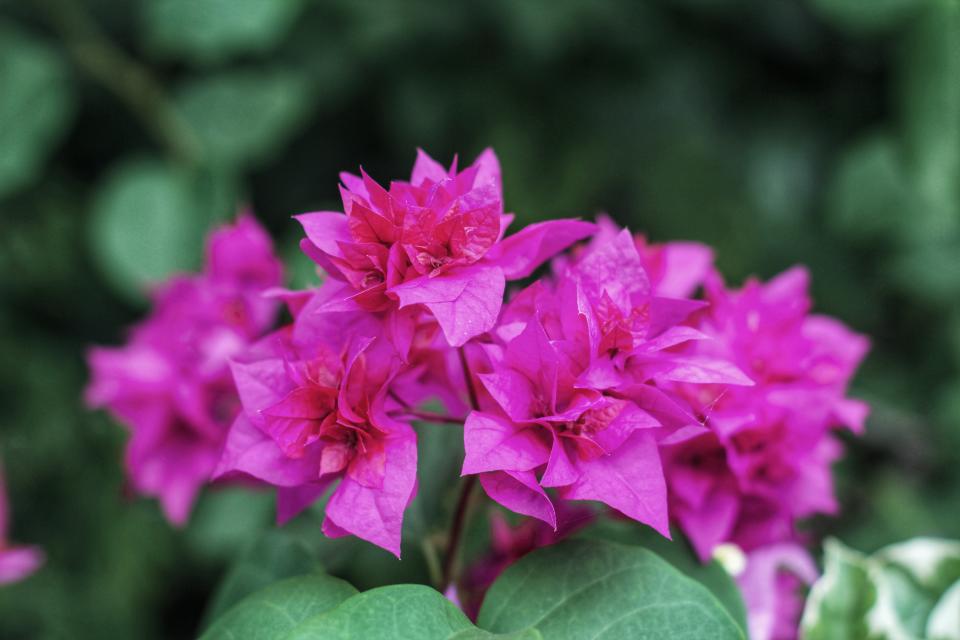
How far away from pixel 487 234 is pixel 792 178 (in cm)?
131

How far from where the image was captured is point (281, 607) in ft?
1.64

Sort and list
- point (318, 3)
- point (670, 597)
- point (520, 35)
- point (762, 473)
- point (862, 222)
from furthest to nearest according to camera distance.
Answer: point (318, 3)
point (520, 35)
point (862, 222)
point (762, 473)
point (670, 597)

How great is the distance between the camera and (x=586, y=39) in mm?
1650

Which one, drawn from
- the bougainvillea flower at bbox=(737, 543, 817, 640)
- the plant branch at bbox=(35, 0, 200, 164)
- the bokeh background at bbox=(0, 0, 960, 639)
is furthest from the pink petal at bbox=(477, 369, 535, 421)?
the plant branch at bbox=(35, 0, 200, 164)

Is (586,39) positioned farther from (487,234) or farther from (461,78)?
(487,234)

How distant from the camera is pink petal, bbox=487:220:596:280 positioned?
0.52 m

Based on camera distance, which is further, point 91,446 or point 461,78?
point 461,78

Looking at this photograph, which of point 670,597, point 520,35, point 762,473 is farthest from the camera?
point 520,35

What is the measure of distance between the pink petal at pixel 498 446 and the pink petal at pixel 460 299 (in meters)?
0.04

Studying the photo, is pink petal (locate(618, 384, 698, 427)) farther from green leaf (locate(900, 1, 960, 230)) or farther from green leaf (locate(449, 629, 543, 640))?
green leaf (locate(900, 1, 960, 230))

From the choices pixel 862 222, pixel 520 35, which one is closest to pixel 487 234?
pixel 862 222

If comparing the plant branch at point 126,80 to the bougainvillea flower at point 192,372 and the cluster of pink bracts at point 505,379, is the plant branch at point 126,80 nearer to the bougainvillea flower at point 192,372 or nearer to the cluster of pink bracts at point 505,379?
the bougainvillea flower at point 192,372

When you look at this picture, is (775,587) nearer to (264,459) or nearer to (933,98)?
(264,459)

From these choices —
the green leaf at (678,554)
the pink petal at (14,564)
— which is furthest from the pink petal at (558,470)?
the pink petal at (14,564)
